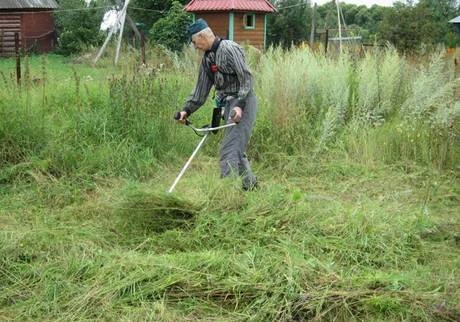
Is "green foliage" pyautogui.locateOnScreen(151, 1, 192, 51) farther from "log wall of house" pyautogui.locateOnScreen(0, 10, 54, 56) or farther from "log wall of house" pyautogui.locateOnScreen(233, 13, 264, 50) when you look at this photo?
"log wall of house" pyautogui.locateOnScreen(0, 10, 54, 56)

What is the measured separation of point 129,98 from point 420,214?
3.30 m

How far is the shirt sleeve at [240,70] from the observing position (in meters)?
4.91

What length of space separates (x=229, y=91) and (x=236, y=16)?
50.9 feet

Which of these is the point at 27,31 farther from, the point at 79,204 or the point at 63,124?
the point at 79,204

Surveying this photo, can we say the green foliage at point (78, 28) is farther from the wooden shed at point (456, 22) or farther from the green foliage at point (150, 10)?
the wooden shed at point (456, 22)

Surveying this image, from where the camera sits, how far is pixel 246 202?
443 centimetres

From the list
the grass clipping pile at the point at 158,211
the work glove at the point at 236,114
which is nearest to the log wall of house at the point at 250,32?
the work glove at the point at 236,114

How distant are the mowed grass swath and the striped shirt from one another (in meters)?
0.76

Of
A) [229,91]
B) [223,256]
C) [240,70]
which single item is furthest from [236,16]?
[223,256]

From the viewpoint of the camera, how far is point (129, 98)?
6.40 meters

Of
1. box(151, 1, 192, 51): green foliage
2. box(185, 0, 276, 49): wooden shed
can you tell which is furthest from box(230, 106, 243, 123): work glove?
box(151, 1, 192, 51): green foliage

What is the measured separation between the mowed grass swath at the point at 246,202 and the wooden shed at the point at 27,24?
15.9 meters

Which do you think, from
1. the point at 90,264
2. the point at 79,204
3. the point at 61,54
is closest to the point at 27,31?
the point at 61,54

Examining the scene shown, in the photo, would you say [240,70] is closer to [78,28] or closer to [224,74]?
[224,74]
